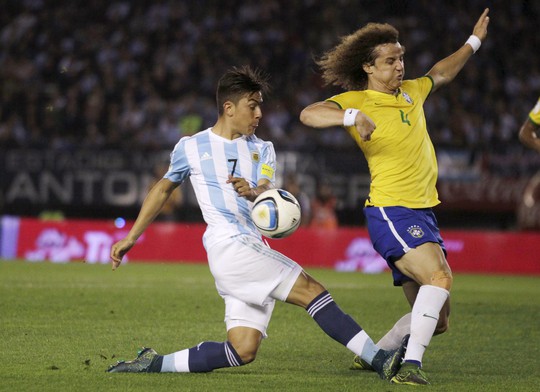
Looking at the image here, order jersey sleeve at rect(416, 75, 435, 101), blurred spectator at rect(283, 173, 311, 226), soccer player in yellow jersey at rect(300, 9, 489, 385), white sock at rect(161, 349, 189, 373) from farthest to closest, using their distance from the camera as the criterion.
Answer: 1. blurred spectator at rect(283, 173, 311, 226)
2. jersey sleeve at rect(416, 75, 435, 101)
3. white sock at rect(161, 349, 189, 373)
4. soccer player in yellow jersey at rect(300, 9, 489, 385)

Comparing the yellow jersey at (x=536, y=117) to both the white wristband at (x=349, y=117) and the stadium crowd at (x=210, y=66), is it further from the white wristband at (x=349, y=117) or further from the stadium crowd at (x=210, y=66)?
the stadium crowd at (x=210, y=66)

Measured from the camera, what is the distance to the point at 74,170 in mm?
19281

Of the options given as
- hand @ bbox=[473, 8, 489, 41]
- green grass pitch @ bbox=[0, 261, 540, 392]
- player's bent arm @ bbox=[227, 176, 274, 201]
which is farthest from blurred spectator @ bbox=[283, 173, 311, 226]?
player's bent arm @ bbox=[227, 176, 274, 201]

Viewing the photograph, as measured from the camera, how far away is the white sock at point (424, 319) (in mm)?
6613

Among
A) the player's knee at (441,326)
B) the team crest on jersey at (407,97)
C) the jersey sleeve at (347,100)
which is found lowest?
the player's knee at (441,326)

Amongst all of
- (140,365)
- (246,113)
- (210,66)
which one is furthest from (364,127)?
(210,66)

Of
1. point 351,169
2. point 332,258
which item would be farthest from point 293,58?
point 332,258

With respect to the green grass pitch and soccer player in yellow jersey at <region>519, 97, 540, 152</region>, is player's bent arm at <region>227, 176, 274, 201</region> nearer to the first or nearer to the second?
the green grass pitch

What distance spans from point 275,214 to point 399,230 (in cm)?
100

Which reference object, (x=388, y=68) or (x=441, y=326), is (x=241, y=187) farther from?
(x=441, y=326)

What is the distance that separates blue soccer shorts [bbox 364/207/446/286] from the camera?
687 centimetres

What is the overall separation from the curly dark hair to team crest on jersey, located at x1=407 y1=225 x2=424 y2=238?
3.89 ft

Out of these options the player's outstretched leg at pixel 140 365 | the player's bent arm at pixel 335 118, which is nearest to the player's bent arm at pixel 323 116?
the player's bent arm at pixel 335 118

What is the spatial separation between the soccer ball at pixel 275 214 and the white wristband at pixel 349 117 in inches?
21.5
